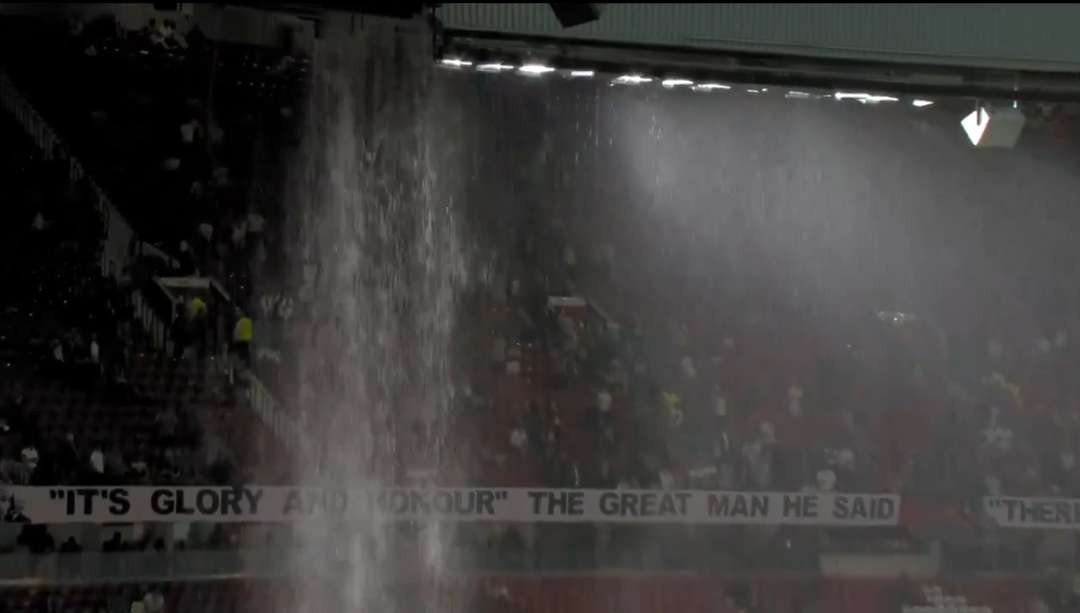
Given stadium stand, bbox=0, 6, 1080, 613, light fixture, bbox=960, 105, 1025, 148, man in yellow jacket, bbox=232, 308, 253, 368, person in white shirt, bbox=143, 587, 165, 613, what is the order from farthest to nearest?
man in yellow jacket, bbox=232, 308, 253, 368 < stadium stand, bbox=0, 6, 1080, 613 < person in white shirt, bbox=143, 587, 165, 613 < light fixture, bbox=960, 105, 1025, 148

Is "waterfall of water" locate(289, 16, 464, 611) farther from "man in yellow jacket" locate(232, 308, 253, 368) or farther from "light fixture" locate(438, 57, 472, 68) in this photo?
"light fixture" locate(438, 57, 472, 68)

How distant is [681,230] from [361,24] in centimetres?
896

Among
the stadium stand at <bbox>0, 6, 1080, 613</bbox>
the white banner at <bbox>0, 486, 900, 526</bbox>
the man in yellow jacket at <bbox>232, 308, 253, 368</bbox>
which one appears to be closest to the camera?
the white banner at <bbox>0, 486, 900, 526</bbox>

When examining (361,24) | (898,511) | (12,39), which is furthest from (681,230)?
(361,24)

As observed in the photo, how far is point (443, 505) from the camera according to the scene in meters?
11.0

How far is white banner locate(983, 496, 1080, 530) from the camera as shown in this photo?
12.4m

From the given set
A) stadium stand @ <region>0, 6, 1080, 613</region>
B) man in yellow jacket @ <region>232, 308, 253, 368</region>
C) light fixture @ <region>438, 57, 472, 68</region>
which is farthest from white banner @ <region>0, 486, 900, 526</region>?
light fixture @ <region>438, 57, 472, 68</region>

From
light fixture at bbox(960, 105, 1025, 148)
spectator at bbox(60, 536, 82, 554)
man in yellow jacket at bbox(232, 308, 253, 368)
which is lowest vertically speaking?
spectator at bbox(60, 536, 82, 554)

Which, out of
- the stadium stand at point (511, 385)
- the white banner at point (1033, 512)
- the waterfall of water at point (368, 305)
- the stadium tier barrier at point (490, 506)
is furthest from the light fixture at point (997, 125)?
the white banner at point (1033, 512)

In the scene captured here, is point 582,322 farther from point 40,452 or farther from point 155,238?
point 40,452

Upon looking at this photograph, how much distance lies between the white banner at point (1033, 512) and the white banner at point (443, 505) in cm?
112

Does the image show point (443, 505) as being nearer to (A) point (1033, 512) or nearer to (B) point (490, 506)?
(B) point (490, 506)

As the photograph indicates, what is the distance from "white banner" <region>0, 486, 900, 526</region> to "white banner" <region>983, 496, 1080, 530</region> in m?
1.12

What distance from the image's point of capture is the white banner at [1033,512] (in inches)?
489
